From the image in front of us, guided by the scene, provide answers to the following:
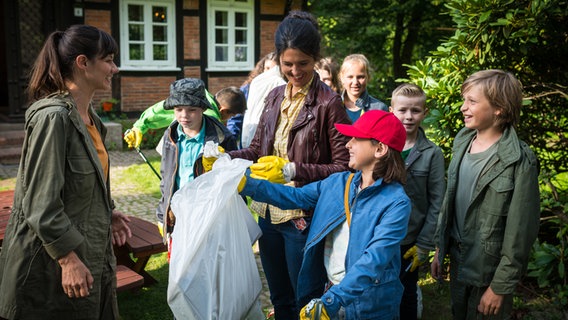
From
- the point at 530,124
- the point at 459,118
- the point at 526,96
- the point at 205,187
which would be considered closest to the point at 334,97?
the point at 205,187

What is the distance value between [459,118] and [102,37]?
105 inches

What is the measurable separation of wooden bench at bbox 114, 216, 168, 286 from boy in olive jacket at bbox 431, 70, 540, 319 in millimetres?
2284

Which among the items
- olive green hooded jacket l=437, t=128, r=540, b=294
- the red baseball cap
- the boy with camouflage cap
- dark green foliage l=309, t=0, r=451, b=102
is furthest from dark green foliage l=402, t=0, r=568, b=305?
dark green foliage l=309, t=0, r=451, b=102

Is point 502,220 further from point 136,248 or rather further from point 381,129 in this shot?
point 136,248

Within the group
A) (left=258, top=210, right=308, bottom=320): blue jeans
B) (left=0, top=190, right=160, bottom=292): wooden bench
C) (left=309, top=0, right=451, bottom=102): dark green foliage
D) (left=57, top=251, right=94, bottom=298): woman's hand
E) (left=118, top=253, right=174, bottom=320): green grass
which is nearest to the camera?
(left=57, top=251, right=94, bottom=298): woman's hand

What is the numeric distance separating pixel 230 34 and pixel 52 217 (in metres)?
12.6

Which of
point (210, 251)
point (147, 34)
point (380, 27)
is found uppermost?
point (380, 27)

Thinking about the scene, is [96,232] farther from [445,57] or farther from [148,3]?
[148,3]

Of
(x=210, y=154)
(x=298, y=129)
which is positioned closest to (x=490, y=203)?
(x=298, y=129)

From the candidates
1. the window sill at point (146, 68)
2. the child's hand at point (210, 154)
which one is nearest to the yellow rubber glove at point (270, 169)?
the child's hand at point (210, 154)

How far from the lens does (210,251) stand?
9.54ft

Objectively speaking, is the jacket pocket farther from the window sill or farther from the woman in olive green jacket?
the window sill

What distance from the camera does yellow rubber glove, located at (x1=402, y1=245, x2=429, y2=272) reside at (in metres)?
3.20

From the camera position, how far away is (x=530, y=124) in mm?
4352
